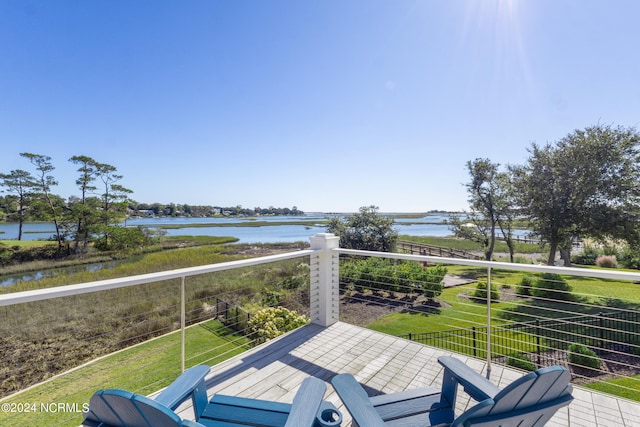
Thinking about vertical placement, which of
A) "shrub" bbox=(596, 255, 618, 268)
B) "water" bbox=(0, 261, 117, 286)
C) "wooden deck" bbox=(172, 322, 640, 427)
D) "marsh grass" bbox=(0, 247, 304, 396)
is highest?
"wooden deck" bbox=(172, 322, 640, 427)

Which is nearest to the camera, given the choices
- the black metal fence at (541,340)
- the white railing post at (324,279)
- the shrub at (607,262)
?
the white railing post at (324,279)

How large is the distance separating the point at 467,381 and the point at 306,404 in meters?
0.77

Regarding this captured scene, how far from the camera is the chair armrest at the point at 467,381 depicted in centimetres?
126

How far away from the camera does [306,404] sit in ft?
3.85

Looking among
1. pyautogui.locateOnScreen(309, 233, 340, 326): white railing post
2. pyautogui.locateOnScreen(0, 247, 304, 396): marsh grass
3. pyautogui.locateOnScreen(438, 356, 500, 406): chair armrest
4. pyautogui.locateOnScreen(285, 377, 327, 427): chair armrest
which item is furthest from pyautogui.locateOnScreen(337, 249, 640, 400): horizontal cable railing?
pyautogui.locateOnScreen(0, 247, 304, 396): marsh grass

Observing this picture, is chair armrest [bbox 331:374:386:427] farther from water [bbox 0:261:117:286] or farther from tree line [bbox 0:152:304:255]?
tree line [bbox 0:152:304:255]

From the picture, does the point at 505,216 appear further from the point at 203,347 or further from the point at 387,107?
the point at 203,347

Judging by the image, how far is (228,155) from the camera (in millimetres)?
16328

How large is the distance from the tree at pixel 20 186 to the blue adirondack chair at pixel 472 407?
37080 mm

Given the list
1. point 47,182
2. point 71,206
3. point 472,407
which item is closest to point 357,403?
point 472,407

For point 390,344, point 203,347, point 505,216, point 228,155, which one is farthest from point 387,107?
point 505,216

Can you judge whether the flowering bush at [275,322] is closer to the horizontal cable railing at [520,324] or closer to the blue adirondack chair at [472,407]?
the horizontal cable railing at [520,324]

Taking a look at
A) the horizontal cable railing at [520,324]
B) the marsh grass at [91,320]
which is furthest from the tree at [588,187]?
the marsh grass at [91,320]

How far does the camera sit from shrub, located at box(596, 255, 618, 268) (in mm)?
16234
